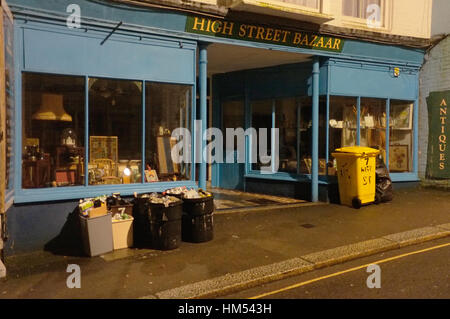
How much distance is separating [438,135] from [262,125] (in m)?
5.76

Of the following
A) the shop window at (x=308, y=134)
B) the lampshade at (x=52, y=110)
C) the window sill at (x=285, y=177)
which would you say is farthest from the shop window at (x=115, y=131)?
the shop window at (x=308, y=134)

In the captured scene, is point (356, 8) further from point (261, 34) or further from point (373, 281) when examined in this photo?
point (373, 281)

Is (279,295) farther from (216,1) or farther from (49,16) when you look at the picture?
(216,1)

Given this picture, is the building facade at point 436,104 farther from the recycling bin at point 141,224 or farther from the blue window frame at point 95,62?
the recycling bin at point 141,224

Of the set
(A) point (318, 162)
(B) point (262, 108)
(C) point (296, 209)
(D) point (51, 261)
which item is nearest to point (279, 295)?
(D) point (51, 261)

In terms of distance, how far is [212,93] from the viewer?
44.8ft

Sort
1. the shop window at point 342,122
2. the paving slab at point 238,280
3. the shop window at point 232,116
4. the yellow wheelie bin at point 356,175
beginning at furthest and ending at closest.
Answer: the shop window at point 232,116
the shop window at point 342,122
the yellow wheelie bin at point 356,175
the paving slab at point 238,280

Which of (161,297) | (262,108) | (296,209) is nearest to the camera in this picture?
(161,297)

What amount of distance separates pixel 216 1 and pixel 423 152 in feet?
28.6

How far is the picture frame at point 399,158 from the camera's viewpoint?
12734 millimetres

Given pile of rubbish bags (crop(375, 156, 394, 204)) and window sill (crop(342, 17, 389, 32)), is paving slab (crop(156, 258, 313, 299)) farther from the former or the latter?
window sill (crop(342, 17, 389, 32))

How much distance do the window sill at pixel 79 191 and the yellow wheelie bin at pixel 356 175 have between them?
4.42 meters

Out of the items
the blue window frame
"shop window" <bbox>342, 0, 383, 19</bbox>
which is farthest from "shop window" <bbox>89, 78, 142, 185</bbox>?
"shop window" <bbox>342, 0, 383, 19</bbox>

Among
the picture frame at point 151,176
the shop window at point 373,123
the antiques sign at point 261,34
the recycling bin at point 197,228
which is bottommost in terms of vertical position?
the recycling bin at point 197,228
